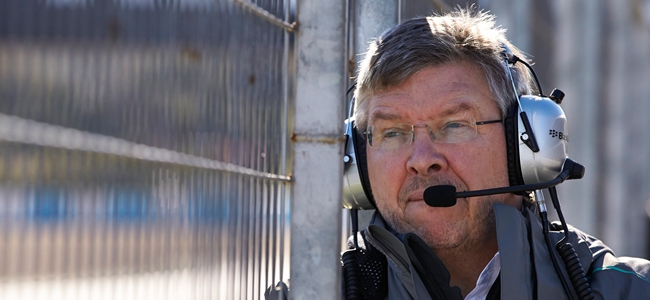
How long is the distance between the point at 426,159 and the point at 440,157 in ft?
0.13

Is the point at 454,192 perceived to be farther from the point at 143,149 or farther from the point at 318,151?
the point at 143,149

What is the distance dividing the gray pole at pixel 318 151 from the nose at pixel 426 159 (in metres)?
0.46

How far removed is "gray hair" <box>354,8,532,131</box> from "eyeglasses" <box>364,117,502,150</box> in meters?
0.08

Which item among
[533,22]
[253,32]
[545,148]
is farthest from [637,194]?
[253,32]

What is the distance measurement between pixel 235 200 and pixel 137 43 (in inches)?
17.1

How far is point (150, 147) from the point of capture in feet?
4.00

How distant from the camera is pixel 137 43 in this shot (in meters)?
1.17

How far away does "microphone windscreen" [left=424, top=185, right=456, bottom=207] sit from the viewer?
1967 mm

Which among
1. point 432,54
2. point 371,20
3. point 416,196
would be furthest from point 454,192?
point 371,20

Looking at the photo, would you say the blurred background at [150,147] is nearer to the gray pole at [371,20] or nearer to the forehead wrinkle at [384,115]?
the forehead wrinkle at [384,115]

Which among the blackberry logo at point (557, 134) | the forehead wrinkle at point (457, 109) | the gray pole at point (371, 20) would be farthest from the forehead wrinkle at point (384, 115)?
Answer: the blackberry logo at point (557, 134)

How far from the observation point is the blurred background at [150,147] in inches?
36.6

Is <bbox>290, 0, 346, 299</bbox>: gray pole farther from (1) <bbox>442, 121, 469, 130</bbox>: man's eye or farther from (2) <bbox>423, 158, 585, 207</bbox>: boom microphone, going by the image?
(1) <bbox>442, 121, 469, 130</bbox>: man's eye

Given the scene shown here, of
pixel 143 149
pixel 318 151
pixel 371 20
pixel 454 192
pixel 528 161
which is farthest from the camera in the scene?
pixel 371 20
